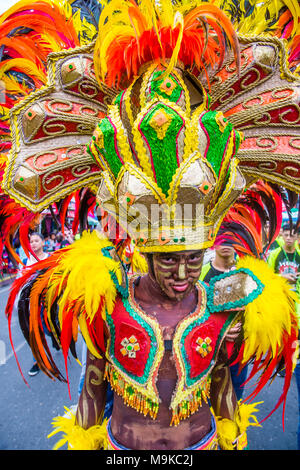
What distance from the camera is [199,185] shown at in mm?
1029

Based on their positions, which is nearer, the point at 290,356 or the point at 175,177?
the point at 175,177

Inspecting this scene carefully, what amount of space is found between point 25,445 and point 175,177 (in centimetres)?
254

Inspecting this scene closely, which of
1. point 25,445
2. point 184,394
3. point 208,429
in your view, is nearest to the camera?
point 184,394

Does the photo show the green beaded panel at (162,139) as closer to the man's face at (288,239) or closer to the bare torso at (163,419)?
the bare torso at (163,419)

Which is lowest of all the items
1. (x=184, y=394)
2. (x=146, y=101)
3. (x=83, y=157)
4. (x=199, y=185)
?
(x=184, y=394)

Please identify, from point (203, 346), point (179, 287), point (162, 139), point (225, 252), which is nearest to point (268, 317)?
point (203, 346)

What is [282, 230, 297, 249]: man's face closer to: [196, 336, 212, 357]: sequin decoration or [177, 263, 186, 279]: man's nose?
[196, 336, 212, 357]: sequin decoration

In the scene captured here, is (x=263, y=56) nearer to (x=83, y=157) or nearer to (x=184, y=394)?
(x=83, y=157)

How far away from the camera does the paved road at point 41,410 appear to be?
250cm

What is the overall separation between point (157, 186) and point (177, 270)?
0.30 meters

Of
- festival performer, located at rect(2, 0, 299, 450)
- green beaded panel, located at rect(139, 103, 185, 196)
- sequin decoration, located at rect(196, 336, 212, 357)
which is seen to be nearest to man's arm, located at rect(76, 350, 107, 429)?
festival performer, located at rect(2, 0, 299, 450)

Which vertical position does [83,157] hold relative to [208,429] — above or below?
above

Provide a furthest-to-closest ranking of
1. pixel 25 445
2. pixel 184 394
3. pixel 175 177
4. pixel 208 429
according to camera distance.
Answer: pixel 25 445 < pixel 208 429 < pixel 184 394 < pixel 175 177

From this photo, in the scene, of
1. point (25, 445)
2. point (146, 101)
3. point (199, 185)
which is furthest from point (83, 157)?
point (25, 445)
